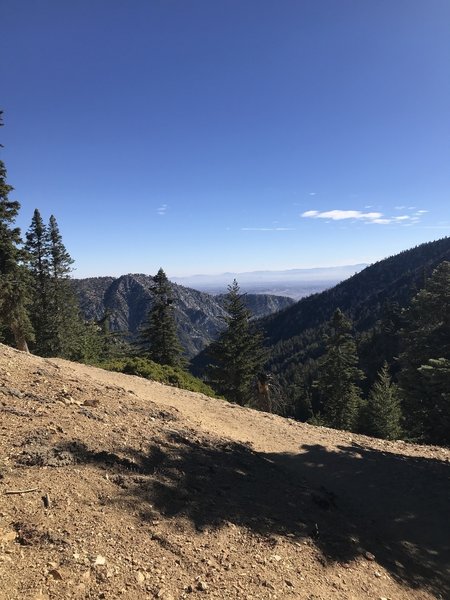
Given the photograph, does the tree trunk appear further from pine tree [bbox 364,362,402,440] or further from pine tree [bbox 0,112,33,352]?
pine tree [bbox 364,362,402,440]

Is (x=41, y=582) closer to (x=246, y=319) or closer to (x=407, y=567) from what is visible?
(x=407, y=567)

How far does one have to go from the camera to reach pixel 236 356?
30594 mm

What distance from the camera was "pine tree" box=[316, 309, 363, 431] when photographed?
41.4 meters

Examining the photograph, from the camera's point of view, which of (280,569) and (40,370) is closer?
(280,569)

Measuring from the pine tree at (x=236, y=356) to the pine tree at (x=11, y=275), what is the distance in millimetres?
13282

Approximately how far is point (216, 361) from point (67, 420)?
2242 centimetres

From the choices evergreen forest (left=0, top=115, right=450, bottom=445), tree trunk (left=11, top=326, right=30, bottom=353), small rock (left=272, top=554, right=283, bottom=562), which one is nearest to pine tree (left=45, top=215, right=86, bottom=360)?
evergreen forest (left=0, top=115, right=450, bottom=445)

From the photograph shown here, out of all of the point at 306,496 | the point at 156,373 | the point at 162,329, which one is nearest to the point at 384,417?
the point at 156,373

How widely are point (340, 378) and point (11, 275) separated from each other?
103ft

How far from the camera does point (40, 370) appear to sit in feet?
42.0

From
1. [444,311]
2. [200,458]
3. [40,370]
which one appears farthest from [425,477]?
[40,370]

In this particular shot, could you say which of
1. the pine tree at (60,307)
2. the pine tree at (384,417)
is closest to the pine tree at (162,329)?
the pine tree at (60,307)

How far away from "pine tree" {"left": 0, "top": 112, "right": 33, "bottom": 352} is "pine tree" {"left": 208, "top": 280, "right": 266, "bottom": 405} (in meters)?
13.3

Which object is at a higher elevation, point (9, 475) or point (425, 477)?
point (9, 475)
